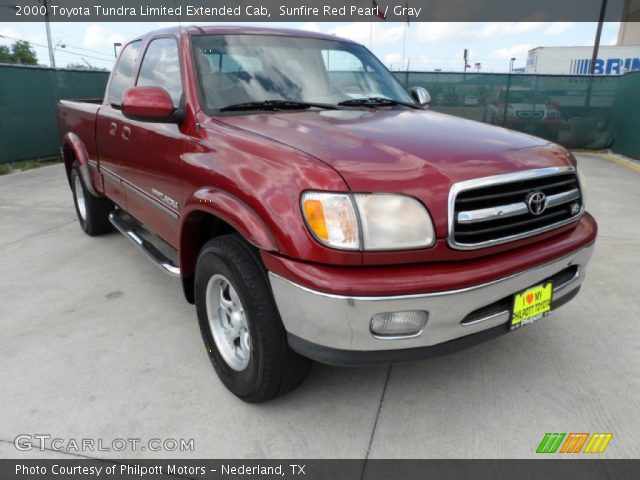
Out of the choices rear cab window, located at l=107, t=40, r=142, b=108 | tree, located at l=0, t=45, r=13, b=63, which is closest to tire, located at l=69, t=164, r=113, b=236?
rear cab window, located at l=107, t=40, r=142, b=108

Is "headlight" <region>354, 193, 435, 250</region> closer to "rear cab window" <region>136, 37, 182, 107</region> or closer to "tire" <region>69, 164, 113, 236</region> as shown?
"rear cab window" <region>136, 37, 182, 107</region>

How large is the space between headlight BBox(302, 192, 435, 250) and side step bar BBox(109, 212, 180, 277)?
1.41 m

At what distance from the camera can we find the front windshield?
2830 mm

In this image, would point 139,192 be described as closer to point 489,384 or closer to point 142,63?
point 142,63

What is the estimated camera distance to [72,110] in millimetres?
4879

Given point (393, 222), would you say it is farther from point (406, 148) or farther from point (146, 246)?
point (146, 246)

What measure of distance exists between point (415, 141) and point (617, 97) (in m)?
12.1

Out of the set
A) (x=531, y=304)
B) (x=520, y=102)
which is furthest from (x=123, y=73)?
(x=520, y=102)

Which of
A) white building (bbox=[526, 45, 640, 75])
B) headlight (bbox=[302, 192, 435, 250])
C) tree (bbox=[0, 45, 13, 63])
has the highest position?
tree (bbox=[0, 45, 13, 63])

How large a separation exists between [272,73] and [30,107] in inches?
346

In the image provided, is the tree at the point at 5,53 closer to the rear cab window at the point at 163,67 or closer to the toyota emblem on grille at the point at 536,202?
Result: the rear cab window at the point at 163,67

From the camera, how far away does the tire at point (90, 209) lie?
16.4 feet

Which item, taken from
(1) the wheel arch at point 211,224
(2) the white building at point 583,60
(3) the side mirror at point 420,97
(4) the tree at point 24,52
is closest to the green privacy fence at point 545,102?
(3) the side mirror at point 420,97
